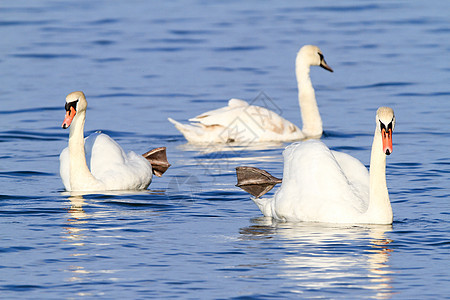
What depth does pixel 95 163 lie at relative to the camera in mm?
12398

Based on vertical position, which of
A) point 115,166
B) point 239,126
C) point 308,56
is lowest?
point 115,166

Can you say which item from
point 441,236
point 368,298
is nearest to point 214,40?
point 441,236

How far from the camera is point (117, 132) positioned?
1556 centimetres

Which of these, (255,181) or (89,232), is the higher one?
(255,181)

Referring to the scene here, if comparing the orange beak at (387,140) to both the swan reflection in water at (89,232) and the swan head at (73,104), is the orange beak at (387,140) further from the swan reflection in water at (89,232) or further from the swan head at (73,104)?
the swan head at (73,104)

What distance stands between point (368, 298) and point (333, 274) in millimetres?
598

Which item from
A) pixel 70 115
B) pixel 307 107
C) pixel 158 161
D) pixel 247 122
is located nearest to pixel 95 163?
pixel 70 115

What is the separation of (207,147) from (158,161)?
7.95 feet

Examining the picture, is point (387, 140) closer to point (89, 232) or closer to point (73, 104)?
point (89, 232)

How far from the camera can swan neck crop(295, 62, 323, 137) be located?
52.7 feet

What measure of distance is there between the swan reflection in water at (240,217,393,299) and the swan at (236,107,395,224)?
0.11 m

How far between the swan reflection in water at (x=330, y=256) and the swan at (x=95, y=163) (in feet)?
7.02

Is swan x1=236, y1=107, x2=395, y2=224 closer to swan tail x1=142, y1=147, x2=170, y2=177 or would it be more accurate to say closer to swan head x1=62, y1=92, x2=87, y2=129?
swan tail x1=142, y1=147, x2=170, y2=177

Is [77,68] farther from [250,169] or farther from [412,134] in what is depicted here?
[250,169]
